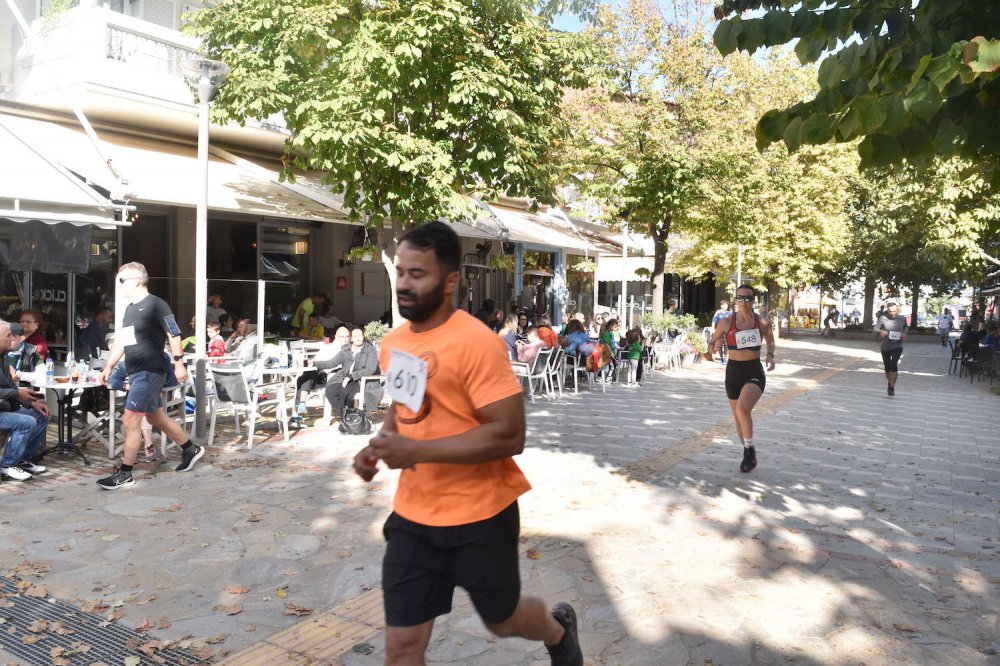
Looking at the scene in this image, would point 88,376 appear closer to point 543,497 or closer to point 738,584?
point 543,497

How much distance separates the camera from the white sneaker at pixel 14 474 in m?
6.79

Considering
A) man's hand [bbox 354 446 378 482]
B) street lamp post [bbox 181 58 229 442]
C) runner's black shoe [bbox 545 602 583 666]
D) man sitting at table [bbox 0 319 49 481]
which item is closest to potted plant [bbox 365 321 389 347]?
street lamp post [bbox 181 58 229 442]

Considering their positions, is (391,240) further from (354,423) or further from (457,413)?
(457,413)

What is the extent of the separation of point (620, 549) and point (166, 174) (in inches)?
398

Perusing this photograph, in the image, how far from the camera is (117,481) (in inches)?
260

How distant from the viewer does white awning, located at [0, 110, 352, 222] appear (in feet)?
37.3

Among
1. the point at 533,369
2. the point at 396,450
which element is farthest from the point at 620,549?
the point at 533,369

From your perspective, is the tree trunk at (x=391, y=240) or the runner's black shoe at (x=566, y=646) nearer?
the runner's black shoe at (x=566, y=646)

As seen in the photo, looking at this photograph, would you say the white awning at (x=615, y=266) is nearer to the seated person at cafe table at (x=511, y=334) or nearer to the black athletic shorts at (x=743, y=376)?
the seated person at cafe table at (x=511, y=334)

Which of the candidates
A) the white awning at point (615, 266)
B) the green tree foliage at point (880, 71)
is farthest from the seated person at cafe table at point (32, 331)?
the white awning at point (615, 266)

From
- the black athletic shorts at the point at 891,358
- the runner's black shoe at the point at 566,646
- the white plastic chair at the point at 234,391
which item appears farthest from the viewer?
the black athletic shorts at the point at 891,358

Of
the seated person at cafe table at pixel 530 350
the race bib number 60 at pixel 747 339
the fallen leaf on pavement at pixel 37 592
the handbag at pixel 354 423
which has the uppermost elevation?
the race bib number 60 at pixel 747 339

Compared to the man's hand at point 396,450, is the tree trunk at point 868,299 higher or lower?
higher

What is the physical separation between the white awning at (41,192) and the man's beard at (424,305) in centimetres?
855
